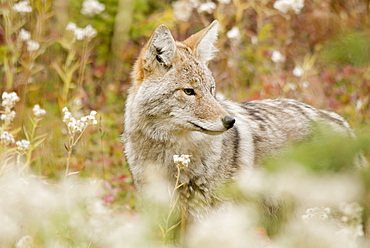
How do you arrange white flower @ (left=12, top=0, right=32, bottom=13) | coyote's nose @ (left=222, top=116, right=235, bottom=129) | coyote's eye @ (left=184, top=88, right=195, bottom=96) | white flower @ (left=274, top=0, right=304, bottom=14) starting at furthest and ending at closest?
white flower @ (left=274, top=0, right=304, bottom=14) → white flower @ (left=12, top=0, right=32, bottom=13) → coyote's eye @ (left=184, top=88, right=195, bottom=96) → coyote's nose @ (left=222, top=116, right=235, bottom=129)

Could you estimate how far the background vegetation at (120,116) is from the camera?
1642mm

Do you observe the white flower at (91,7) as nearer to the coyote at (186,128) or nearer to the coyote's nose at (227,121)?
the coyote at (186,128)

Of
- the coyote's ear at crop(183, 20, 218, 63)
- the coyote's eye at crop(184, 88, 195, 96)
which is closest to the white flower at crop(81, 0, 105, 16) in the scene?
the coyote's ear at crop(183, 20, 218, 63)

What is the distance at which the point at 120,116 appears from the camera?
303 inches


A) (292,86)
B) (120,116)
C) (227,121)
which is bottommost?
(120,116)

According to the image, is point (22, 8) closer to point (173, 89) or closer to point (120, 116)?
point (173, 89)

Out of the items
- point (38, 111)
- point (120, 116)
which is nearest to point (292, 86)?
point (120, 116)

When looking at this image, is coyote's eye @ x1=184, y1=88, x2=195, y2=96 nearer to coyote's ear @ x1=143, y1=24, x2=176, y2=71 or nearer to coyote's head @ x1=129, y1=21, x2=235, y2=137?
coyote's head @ x1=129, y1=21, x2=235, y2=137

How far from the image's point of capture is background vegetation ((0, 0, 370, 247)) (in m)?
1.64

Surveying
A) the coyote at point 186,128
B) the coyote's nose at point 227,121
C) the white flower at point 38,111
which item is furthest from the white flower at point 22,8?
the coyote's nose at point 227,121

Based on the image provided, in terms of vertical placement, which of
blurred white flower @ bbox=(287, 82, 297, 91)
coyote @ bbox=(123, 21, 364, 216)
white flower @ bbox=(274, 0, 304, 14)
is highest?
white flower @ bbox=(274, 0, 304, 14)

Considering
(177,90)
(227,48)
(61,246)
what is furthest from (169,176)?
(227,48)

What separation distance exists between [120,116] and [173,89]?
3.91 m

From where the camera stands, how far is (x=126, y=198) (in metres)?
5.48
